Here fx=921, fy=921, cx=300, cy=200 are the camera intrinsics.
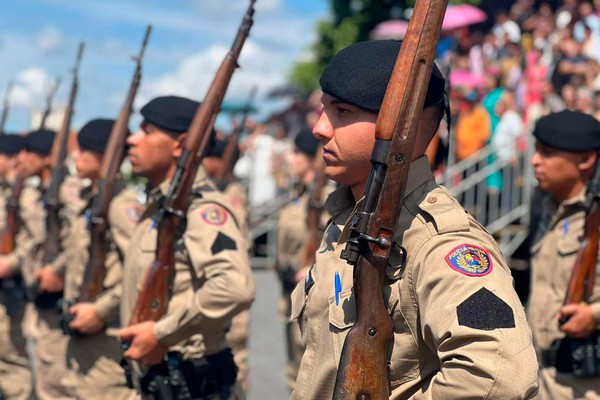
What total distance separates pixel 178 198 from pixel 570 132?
2014 mm

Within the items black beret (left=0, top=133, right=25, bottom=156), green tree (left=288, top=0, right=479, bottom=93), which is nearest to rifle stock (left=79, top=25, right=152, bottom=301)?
black beret (left=0, top=133, right=25, bottom=156)

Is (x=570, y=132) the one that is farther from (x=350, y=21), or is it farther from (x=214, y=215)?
(x=350, y=21)

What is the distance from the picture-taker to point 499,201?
10.7 m

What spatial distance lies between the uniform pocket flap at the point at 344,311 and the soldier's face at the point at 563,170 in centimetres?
257

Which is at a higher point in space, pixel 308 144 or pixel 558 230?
pixel 558 230

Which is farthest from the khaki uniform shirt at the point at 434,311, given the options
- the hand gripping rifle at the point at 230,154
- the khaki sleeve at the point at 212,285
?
the hand gripping rifle at the point at 230,154

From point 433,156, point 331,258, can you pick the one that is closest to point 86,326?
point 433,156

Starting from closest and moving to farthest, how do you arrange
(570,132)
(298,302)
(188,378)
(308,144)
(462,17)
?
(298,302)
(188,378)
(570,132)
(308,144)
(462,17)

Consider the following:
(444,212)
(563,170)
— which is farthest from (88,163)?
(444,212)

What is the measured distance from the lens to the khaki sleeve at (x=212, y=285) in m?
4.11

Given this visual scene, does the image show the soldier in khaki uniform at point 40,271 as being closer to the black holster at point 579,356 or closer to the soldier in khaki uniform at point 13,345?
the soldier in khaki uniform at point 13,345

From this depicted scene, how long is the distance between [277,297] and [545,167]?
9.17 m

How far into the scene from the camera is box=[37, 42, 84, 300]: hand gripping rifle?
7.09 meters

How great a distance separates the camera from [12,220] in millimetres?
8398
